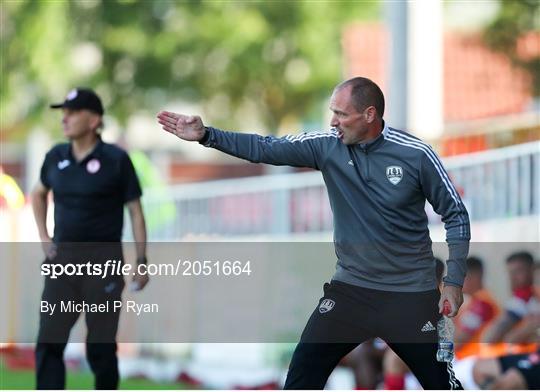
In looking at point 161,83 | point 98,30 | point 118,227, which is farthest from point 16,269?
point 161,83

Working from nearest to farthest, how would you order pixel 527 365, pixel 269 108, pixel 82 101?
1. pixel 82 101
2. pixel 527 365
3. pixel 269 108

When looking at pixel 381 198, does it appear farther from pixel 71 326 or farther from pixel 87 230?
pixel 71 326

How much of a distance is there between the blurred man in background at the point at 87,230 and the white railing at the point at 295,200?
422 centimetres

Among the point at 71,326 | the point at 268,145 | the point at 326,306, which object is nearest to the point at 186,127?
the point at 268,145

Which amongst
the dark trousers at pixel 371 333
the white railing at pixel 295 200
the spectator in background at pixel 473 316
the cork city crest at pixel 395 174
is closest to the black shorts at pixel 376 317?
the dark trousers at pixel 371 333

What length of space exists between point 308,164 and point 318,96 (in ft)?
83.7

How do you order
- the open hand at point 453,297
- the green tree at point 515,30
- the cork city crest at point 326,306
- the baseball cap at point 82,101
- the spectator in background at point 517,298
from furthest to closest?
the green tree at point 515,30 → the spectator in background at point 517,298 → the baseball cap at point 82,101 → the cork city crest at point 326,306 → the open hand at point 453,297

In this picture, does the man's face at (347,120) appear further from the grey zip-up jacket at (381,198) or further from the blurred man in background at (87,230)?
the blurred man in background at (87,230)

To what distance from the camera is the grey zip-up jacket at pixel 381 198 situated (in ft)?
23.3

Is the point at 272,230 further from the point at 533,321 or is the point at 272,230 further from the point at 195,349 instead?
the point at 533,321

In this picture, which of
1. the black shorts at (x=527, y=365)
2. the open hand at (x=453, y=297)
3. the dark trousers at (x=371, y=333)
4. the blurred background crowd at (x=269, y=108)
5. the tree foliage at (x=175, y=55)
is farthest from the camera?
the tree foliage at (x=175, y=55)

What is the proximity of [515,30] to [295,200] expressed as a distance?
835 cm

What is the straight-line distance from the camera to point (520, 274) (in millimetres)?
10977

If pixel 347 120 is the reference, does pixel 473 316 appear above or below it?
below
